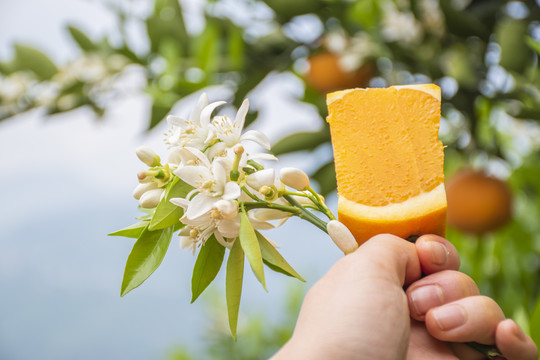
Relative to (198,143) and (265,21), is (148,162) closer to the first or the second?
(198,143)

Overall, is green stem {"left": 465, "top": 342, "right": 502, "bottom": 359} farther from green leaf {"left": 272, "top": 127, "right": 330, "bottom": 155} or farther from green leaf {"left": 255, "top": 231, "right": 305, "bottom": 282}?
green leaf {"left": 272, "top": 127, "right": 330, "bottom": 155}

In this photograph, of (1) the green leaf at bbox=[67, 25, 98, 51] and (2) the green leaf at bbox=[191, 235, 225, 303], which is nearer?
(2) the green leaf at bbox=[191, 235, 225, 303]

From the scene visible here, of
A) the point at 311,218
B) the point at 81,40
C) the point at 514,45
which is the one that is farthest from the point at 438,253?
the point at 81,40

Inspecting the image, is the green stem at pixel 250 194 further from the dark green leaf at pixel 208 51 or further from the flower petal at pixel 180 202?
the dark green leaf at pixel 208 51

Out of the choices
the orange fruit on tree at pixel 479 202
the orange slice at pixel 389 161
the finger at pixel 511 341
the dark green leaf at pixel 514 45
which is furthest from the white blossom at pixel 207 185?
the orange fruit on tree at pixel 479 202

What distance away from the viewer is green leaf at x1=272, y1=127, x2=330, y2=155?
893mm

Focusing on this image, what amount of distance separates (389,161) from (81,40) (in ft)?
2.33

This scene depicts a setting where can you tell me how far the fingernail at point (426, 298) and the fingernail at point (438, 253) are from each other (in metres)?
0.02

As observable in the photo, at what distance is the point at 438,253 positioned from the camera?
397 mm

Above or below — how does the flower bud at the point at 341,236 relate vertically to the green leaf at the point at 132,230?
below

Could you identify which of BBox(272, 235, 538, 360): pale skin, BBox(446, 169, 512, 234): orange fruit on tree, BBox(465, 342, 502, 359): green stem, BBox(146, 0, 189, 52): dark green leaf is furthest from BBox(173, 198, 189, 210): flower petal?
BBox(446, 169, 512, 234): orange fruit on tree

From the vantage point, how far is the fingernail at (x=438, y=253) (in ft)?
1.30

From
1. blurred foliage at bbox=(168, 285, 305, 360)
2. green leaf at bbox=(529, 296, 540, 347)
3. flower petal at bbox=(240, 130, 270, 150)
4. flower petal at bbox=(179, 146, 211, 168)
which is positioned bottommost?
blurred foliage at bbox=(168, 285, 305, 360)

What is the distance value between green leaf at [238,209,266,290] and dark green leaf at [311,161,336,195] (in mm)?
538
